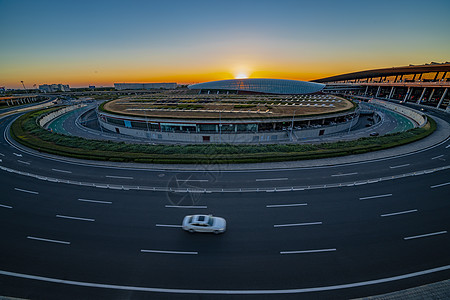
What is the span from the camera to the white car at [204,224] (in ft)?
49.0

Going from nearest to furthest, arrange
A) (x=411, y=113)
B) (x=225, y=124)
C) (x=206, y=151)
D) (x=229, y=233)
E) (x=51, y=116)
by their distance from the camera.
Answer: (x=229, y=233), (x=206, y=151), (x=225, y=124), (x=411, y=113), (x=51, y=116)

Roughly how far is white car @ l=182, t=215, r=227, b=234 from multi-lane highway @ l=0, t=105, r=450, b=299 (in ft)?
2.17

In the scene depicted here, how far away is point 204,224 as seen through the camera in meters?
15.0

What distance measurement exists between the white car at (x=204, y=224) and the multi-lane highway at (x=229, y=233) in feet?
2.17

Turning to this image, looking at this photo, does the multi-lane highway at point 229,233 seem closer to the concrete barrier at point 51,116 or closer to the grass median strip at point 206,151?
the grass median strip at point 206,151

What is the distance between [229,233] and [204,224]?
7.46ft

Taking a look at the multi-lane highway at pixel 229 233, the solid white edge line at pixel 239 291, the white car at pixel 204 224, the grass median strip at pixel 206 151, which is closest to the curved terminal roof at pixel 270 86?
the grass median strip at pixel 206 151

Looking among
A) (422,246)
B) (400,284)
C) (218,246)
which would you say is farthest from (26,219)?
(422,246)

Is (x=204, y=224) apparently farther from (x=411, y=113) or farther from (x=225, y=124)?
(x=411, y=113)

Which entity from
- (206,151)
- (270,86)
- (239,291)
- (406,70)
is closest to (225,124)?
(206,151)

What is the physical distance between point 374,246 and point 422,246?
352 centimetres

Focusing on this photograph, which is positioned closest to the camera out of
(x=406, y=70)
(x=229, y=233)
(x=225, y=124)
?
(x=229, y=233)

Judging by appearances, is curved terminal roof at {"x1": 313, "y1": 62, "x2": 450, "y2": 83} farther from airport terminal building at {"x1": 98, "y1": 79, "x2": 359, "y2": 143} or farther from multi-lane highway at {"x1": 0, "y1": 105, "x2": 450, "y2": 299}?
multi-lane highway at {"x1": 0, "y1": 105, "x2": 450, "y2": 299}

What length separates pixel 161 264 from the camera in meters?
12.8
